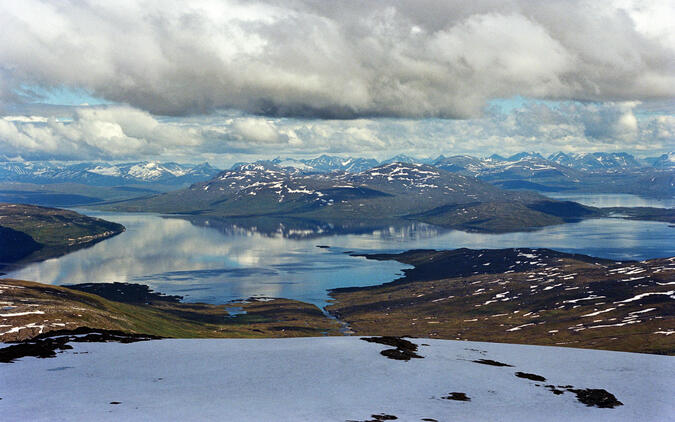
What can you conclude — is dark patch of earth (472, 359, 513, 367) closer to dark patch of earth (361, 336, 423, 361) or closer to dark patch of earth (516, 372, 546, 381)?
dark patch of earth (516, 372, 546, 381)

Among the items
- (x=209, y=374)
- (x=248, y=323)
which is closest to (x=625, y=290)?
(x=248, y=323)

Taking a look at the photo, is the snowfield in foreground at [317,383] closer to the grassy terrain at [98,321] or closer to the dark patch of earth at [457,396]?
the dark patch of earth at [457,396]

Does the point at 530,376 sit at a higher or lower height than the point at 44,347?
lower

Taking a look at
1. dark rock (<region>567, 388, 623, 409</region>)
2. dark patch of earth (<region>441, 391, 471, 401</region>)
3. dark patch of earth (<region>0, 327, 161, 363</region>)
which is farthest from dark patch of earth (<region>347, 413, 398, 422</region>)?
dark patch of earth (<region>0, 327, 161, 363</region>)

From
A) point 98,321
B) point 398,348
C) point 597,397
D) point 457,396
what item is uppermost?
point 398,348

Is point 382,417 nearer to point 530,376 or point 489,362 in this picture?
point 530,376

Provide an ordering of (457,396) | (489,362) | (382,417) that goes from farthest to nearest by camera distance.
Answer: (489,362)
(457,396)
(382,417)

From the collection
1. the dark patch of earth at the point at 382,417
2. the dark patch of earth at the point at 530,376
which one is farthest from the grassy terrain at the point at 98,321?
the dark patch of earth at the point at 530,376

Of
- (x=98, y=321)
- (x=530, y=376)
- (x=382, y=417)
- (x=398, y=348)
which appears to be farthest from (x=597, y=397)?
(x=98, y=321)
